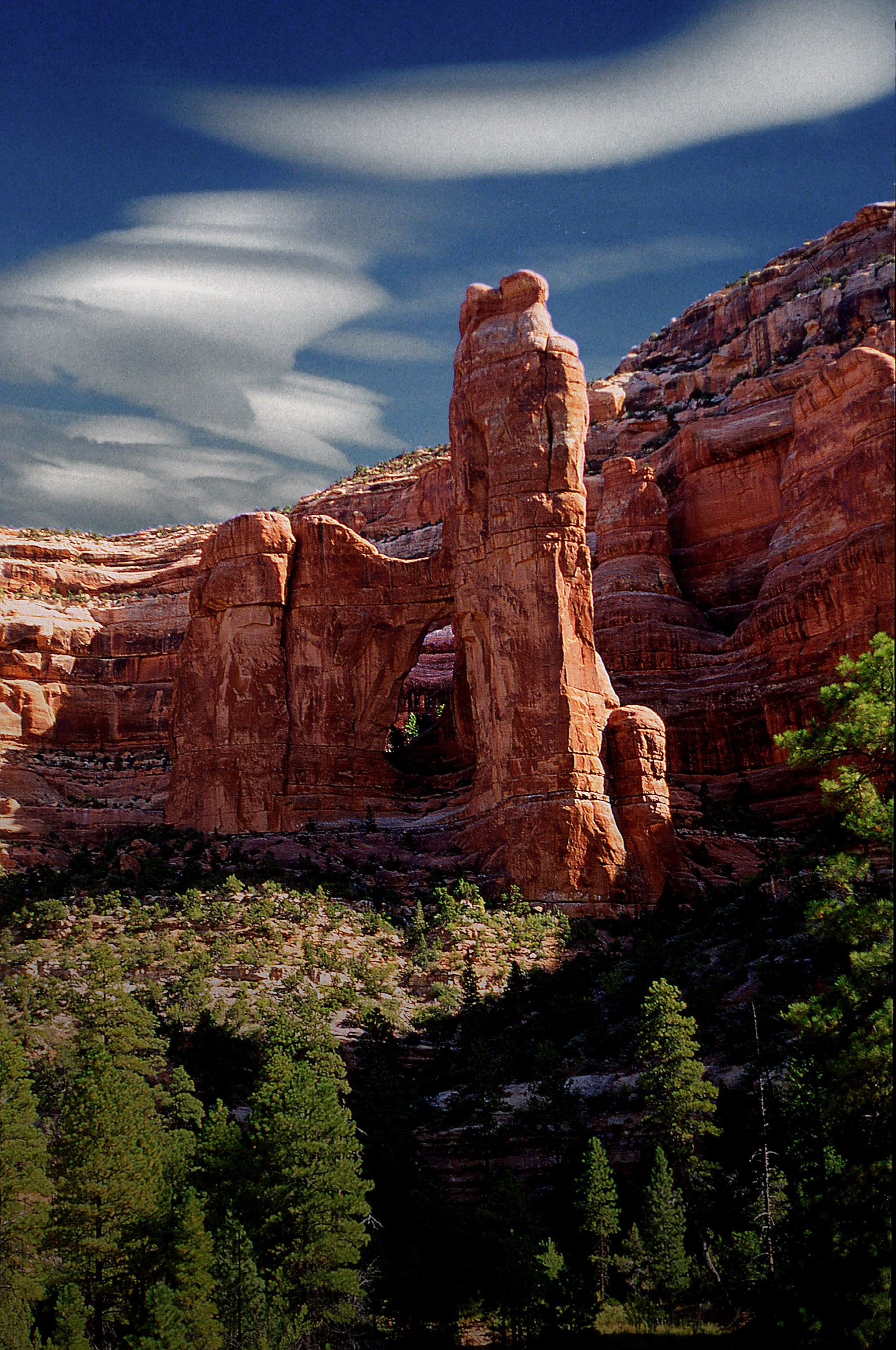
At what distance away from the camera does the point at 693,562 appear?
79.1 metres

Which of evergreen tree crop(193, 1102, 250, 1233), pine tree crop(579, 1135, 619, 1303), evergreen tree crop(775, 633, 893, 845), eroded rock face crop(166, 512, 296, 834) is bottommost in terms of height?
pine tree crop(579, 1135, 619, 1303)

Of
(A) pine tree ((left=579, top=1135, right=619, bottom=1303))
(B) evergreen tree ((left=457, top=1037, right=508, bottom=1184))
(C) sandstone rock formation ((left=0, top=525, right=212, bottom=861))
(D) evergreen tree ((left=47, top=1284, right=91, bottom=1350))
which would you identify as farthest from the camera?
(C) sandstone rock formation ((left=0, top=525, right=212, bottom=861))

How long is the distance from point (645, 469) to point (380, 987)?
42.0 metres

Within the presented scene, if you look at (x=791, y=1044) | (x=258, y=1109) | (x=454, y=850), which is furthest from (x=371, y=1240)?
(x=454, y=850)

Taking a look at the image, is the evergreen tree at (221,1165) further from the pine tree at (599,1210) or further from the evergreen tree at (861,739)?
the evergreen tree at (861,739)

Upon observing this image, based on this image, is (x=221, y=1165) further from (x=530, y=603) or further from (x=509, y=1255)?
(x=530, y=603)

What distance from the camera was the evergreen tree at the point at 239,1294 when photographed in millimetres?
29219

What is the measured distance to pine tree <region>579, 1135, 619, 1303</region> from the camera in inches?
1253

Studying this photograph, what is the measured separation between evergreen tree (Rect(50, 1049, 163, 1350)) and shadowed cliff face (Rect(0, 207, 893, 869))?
106ft

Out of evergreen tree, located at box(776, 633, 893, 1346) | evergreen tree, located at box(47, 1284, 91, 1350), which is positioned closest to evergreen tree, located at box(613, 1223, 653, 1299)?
evergreen tree, located at box(776, 633, 893, 1346)

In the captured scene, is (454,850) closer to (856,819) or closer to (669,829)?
(669,829)

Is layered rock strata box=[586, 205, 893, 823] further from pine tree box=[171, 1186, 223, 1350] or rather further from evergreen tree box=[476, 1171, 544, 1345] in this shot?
pine tree box=[171, 1186, 223, 1350]

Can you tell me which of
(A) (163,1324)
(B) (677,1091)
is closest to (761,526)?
(B) (677,1091)

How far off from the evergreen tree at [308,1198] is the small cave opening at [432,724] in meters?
31.7
